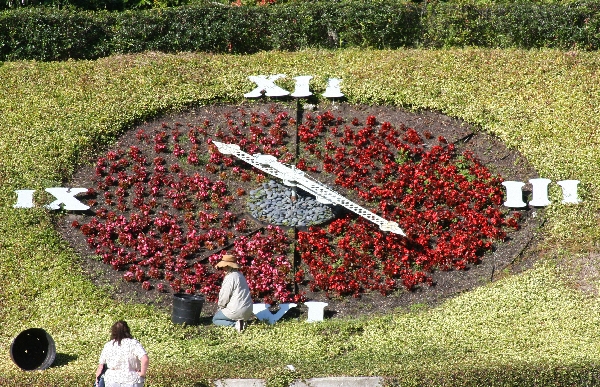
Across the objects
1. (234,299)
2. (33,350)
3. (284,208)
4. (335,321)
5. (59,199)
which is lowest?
(33,350)

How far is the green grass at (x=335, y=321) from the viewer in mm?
14172

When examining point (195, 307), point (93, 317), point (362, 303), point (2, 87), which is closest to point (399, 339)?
point (362, 303)

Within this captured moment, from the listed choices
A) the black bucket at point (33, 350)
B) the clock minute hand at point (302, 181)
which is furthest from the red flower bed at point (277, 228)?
the black bucket at point (33, 350)

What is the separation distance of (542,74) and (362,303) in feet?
25.6

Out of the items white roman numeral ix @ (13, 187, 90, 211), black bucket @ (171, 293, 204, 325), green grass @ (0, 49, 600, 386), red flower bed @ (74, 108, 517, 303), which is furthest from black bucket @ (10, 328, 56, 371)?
white roman numeral ix @ (13, 187, 90, 211)

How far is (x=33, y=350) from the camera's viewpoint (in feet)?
48.6

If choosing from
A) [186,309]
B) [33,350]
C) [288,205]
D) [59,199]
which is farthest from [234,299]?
[59,199]

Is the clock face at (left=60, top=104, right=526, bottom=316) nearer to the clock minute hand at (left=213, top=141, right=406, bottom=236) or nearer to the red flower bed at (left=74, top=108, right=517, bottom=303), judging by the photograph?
the red flower bed at (left=74, top=108, right=517, bottom=303)

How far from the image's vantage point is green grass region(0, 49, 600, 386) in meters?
14.2

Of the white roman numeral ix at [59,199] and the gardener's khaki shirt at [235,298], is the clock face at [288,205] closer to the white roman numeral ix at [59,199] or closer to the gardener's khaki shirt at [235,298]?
the white roman numeral ix at [59,199]

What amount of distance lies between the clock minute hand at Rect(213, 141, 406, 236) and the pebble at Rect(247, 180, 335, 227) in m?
0.41

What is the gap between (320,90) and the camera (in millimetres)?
22219

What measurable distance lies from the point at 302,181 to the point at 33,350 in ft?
19.4

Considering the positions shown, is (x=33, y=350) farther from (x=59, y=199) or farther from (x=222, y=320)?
(x=59, y=199)
